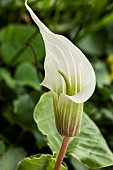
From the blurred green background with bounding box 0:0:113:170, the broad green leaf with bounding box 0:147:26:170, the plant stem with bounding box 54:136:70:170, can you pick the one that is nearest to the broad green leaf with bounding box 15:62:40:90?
the blurred green background with bounding box 0:0:113:170

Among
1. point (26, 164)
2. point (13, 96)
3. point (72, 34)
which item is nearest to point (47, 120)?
point (26, 164)

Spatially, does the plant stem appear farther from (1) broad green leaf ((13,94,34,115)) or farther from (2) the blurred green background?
(1) broad green leaf ((13,94,34,115))

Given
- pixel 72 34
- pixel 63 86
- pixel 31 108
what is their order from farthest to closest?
1. pixel 72 34
2. pixel 31 108
3. pixel 63 86

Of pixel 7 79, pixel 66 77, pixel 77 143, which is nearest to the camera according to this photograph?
pixel 66 77

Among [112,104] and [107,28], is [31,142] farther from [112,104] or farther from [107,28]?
[107,28]

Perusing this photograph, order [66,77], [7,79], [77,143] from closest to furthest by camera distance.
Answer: [66,77]
[77,143]
[7,79]

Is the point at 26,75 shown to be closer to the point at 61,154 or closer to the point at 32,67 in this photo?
the point at 32,67

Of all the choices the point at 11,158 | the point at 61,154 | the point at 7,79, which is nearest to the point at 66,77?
the point at 61,154
